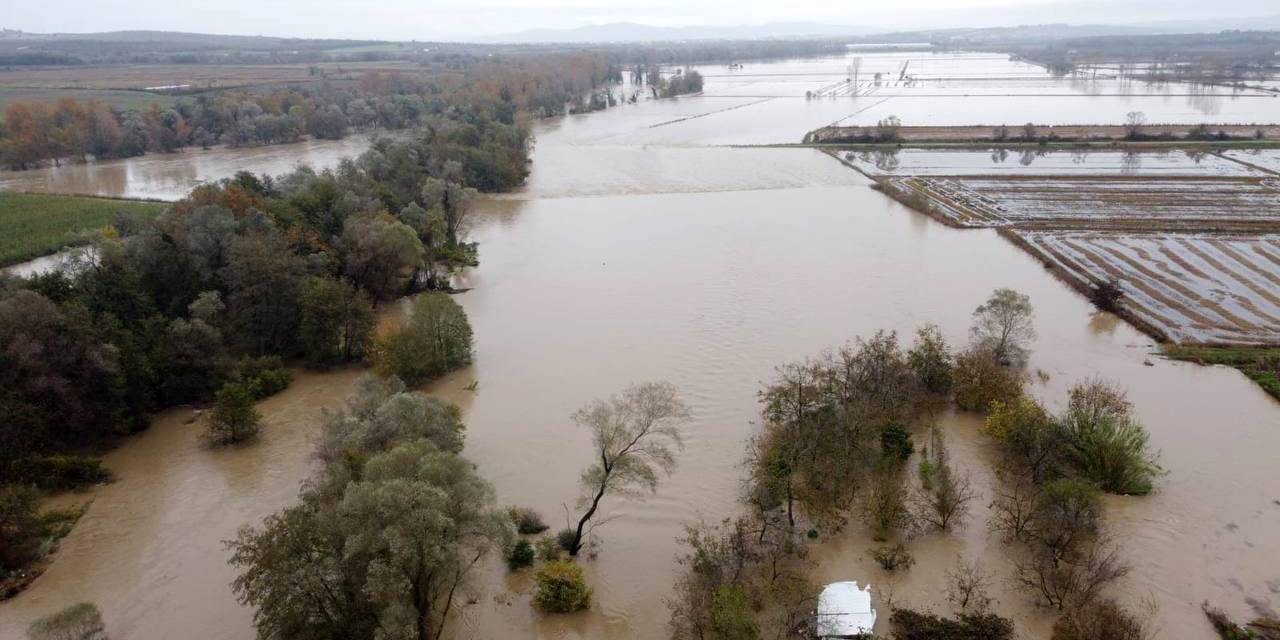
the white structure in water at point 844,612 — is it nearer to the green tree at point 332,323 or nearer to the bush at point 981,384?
the bush at point 981,384

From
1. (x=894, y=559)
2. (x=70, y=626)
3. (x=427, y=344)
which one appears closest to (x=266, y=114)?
(x=427, y=344)

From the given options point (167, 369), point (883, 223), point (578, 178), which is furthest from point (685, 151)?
point (167, 369)

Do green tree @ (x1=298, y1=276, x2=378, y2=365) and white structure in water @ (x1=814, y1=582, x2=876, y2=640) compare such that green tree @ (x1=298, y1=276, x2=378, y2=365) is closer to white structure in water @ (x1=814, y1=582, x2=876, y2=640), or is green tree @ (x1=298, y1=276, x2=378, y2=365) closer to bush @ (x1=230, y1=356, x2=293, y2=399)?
bush @ (x1=230, y1=356, x2=293, y2=399)

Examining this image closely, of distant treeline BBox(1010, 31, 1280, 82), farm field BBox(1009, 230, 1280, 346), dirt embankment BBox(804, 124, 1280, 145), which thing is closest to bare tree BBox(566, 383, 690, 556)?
farm field BBox(1009, 230, 1280, 346)

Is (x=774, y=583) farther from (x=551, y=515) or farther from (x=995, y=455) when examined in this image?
(x=995, y=455)

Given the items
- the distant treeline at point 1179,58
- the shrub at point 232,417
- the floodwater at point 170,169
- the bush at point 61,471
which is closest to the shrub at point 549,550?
the shrub at point 232,417
